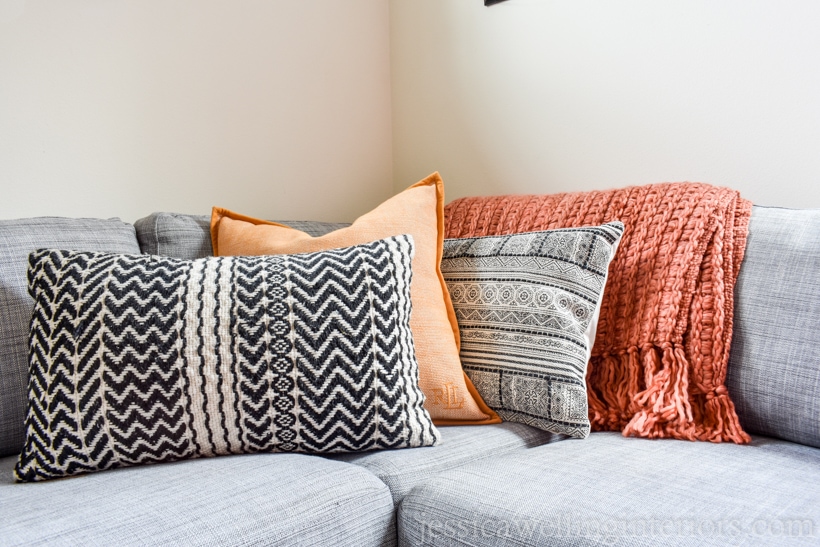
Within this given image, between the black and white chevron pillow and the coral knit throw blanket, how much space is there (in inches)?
15.4

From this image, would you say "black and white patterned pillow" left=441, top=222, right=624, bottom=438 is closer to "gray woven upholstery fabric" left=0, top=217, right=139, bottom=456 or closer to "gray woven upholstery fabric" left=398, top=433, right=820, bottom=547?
"gray woven upholstery fabric" left=398, top=433, right=820, bottom=547

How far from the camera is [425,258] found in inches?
52.5

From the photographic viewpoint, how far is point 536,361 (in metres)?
1.24

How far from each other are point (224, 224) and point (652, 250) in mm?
876

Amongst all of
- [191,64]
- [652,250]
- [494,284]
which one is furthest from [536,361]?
[191,64]

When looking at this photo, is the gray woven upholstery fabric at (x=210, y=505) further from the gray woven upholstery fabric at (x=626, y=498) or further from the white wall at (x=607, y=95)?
the white wall at (x=607, y=95)

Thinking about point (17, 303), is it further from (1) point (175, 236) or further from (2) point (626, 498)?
(2) point (626, 498)

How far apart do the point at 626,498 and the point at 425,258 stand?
2.00ft

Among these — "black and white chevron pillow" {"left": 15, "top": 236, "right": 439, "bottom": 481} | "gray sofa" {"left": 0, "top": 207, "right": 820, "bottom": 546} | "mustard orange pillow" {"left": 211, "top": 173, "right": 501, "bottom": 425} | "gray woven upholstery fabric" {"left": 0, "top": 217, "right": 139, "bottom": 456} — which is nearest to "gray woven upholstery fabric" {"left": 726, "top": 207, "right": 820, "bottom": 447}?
"gray sofa" {"left": 0, "top": 207, "right": 820, "bottom": 546}

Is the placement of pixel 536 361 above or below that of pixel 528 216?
below

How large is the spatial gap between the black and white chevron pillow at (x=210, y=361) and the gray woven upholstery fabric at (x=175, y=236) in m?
0.35

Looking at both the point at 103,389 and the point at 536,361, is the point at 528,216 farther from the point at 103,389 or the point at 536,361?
the point at 103,389

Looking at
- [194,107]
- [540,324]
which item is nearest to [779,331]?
[540,324]

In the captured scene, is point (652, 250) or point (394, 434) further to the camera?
point (652, 250)
